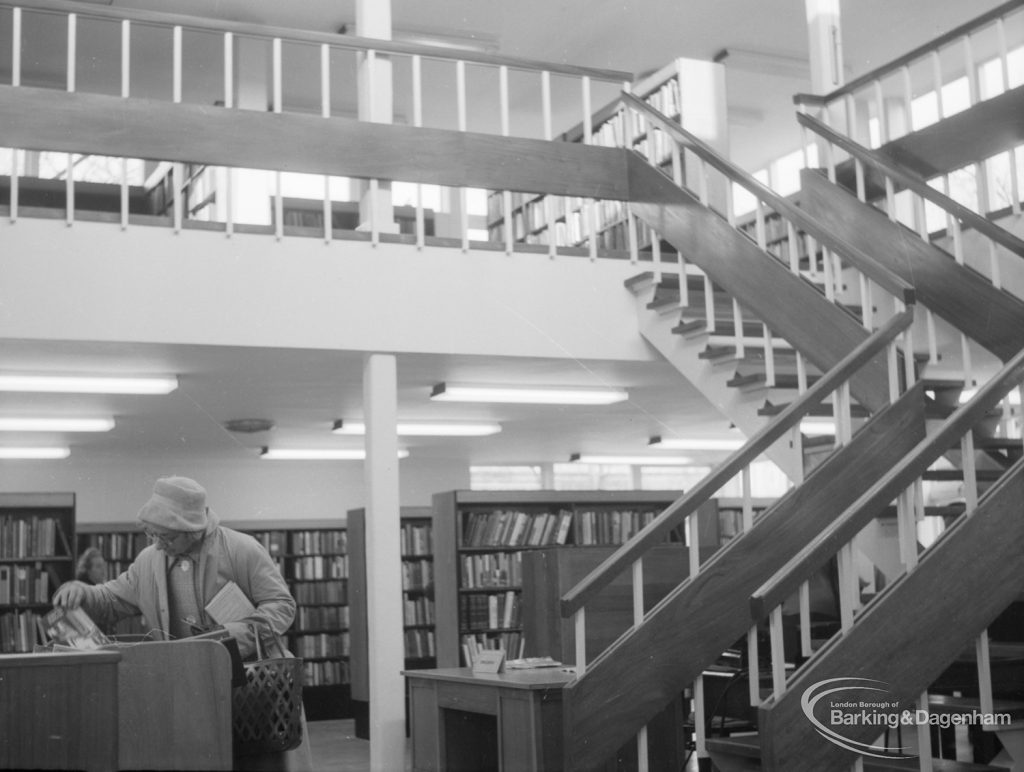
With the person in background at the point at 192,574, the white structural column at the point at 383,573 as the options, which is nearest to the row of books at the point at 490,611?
the white structural column at the point at 383,573

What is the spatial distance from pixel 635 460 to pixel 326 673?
444cm

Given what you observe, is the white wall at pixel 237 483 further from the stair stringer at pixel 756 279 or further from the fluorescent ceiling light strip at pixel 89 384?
the stair stringer at pixel 756 279

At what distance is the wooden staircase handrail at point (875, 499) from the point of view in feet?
14.4

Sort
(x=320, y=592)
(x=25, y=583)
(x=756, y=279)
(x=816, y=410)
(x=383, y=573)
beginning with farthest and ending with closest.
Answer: (x=320, y=592)
(x=25, y=583)
(x=383, y=573)
(x=756, y=279)
(x=816, y=410)

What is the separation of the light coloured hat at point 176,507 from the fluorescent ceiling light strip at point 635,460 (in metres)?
10.1

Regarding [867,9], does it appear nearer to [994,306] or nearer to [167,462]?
[994,306]

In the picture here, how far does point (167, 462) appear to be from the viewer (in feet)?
40.4

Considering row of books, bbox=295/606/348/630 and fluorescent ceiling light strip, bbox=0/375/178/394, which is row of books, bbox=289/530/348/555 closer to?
row of books, bbox=295/606/348/630

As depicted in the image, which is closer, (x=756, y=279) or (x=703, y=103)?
(x=756, y=279)

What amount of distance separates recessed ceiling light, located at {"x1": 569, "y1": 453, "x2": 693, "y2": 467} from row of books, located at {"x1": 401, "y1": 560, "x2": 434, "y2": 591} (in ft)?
9.71

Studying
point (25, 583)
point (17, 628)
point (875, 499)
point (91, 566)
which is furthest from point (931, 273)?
point (17, 628)

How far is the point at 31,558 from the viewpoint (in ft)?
31.4

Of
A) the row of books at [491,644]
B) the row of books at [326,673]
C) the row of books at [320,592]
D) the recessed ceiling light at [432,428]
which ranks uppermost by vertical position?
the recessed ceiling light at [432,428]

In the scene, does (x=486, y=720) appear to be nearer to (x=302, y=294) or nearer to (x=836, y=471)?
(x=836, y=471)
